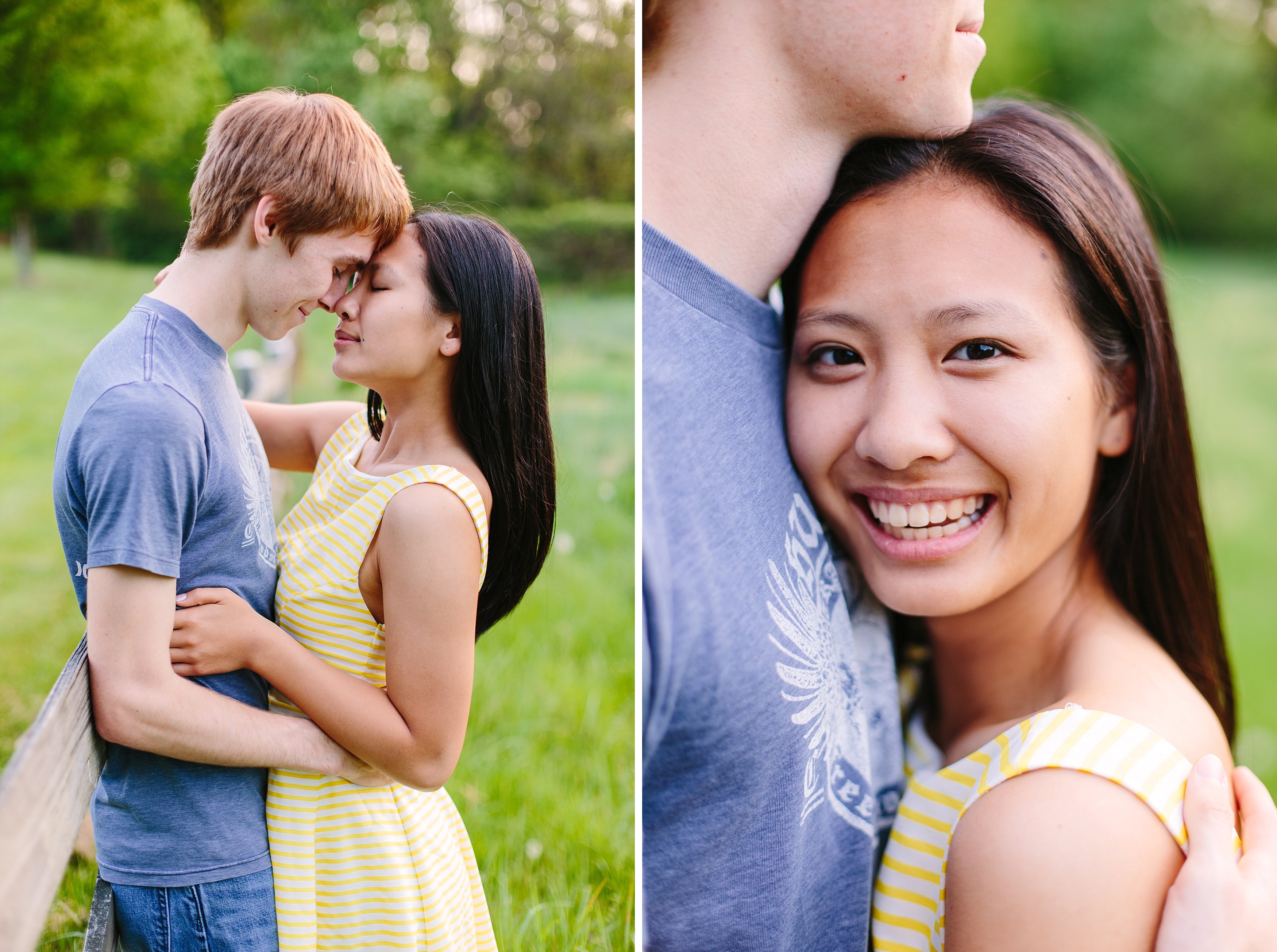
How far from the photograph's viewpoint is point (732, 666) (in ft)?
3.53

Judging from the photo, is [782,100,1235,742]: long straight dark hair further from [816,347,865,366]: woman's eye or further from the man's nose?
the man's nose

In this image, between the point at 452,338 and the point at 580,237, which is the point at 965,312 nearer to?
the point at 452,338

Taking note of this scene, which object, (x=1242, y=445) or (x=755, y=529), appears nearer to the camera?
(x=755, y=529)

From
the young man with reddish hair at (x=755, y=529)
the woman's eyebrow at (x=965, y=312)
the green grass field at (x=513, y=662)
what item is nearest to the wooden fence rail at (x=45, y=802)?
the young man with reddish hair at (x=755, y=529)

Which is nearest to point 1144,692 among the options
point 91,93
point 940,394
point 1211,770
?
point 1211,770

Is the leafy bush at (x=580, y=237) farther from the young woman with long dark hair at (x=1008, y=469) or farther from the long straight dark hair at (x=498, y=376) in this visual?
the long straight dark hair at (x=498, y=376)

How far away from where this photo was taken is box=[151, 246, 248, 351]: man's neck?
1049mm

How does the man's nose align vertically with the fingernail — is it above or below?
above

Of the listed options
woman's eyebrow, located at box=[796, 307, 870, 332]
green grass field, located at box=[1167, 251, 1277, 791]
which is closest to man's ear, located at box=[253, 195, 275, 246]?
woman's eyebrow, located at box=[796, 307, 870, 332]

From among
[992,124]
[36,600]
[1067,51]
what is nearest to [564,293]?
[36,600]

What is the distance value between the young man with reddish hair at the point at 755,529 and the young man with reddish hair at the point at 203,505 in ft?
1.20

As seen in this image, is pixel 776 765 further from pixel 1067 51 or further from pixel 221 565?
pixel 1067 51

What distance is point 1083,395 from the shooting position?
131 centimetres

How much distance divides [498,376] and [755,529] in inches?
14.5
